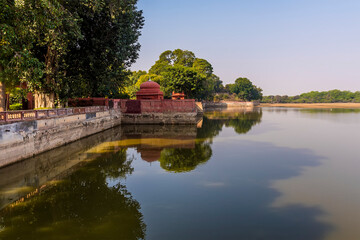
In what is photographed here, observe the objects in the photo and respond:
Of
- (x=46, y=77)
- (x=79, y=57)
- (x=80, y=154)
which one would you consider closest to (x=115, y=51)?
(x=79, y=57)

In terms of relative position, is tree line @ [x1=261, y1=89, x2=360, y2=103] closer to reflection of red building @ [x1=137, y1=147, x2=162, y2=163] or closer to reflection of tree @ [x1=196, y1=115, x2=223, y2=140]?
reflection of tree @ [x1=196, y1=115, x2=223, y2=140]

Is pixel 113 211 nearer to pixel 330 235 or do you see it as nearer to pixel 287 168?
pixel 330 235

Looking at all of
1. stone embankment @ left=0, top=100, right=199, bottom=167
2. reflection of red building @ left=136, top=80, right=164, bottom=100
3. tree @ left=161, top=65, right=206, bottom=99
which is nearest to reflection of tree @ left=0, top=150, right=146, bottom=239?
stone embankment @ left=0, top=100, right=199, bottom=167

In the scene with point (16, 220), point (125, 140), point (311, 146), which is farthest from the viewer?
point (125, 140)

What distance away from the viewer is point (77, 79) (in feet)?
70.4

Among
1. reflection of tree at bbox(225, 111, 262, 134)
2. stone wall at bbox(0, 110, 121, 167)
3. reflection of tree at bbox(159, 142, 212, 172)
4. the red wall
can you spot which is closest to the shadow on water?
reflection of tree at bbox(159, 142, 212, 172)

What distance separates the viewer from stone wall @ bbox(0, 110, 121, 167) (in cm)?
1024

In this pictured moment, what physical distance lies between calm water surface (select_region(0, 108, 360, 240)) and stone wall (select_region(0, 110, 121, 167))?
1.93 ft

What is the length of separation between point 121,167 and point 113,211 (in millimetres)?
4879

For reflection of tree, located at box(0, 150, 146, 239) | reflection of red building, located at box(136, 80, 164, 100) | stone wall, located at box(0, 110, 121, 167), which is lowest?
reflection of tree, located at box(0, 150, 146, 239)

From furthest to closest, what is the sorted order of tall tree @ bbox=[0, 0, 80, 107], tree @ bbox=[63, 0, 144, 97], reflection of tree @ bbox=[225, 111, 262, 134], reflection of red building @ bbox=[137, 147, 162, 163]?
reflection of tree @ bbox=[225, 111, 262, 134] < tree @ bbox=[63, 0, 144, 97] < reflection of red building @ bbox=[137, 147, 162, 163] < tall tree @ bbox=[0, 0, 80, 107]

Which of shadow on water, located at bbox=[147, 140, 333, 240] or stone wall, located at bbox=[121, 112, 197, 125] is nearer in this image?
shadow on water, located at bbox=[147, 140, 333, 240]

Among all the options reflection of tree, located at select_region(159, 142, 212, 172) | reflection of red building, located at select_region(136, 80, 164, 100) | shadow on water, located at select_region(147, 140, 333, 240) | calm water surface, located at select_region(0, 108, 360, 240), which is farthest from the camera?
reflection of red building, located at select_region(136, 80, 164, 100)

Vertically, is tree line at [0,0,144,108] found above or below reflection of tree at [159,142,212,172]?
above
